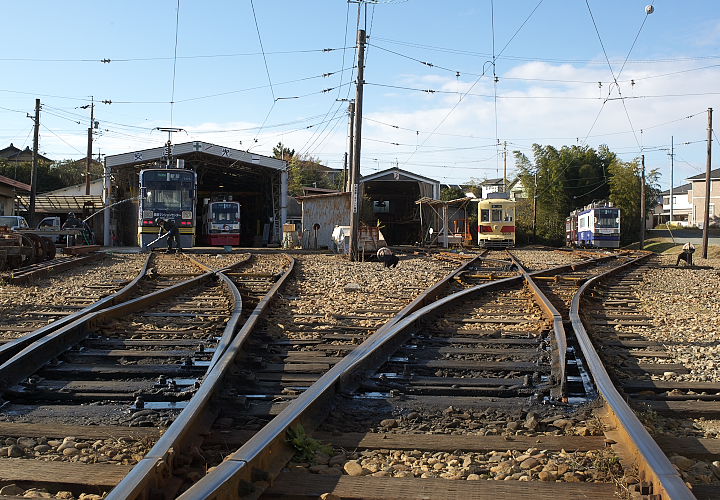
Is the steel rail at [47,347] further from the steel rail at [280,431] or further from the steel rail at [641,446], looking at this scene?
the steel rail at [641,446]

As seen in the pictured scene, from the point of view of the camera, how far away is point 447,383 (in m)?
5.09

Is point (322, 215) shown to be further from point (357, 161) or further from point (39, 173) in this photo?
point (39, 173)

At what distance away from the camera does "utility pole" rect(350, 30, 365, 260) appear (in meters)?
20.8

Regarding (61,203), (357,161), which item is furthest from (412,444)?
(61,203)

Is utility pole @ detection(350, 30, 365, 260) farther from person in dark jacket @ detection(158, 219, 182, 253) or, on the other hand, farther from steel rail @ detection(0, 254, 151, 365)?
steel rail @ detection(0, 254, 151, 365)

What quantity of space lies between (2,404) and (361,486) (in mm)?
2558

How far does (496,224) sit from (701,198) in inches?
1963

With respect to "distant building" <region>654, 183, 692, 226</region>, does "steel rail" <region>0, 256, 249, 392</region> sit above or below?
below

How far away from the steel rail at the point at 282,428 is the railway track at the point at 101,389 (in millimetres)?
572

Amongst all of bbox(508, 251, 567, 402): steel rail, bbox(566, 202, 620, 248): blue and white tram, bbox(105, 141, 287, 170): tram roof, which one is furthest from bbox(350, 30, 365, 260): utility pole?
bbox(566, 202, 620, 248): blue and white tram

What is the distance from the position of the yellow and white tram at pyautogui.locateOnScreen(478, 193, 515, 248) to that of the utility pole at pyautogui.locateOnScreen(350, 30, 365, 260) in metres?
18.4

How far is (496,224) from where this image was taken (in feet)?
129

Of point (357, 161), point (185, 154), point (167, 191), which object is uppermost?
point (185, 154)

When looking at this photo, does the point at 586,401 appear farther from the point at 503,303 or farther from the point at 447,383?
the point at 503,303
